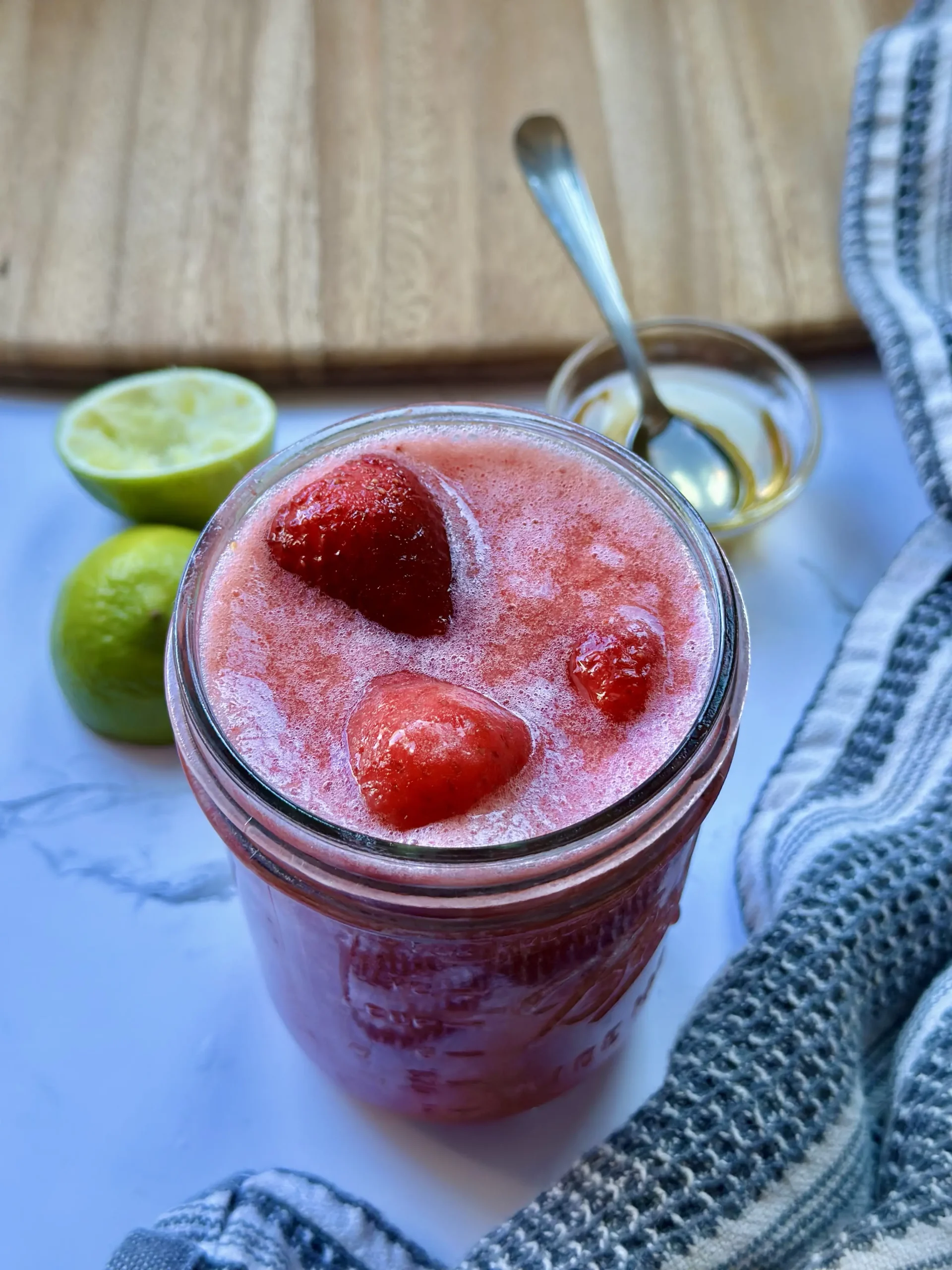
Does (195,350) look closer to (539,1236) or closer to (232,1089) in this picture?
(232,1089)

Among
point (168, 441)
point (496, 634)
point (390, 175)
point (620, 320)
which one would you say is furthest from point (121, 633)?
point (390, 175)

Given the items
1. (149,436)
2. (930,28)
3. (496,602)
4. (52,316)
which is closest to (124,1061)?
(496,602)

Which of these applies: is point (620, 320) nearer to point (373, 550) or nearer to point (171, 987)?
point (373, 550)

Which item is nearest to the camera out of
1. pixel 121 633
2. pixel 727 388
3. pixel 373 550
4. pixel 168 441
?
pixel 373 550

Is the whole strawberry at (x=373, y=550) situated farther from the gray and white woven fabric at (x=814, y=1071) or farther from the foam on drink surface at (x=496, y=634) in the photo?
the gray and white woven fabric at (x=814, y=1071)

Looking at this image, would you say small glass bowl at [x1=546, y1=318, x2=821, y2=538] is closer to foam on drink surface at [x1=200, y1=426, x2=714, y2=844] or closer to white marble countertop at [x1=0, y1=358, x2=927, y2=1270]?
white marble countertop at [x1=0, y1=358, x2=927, y2=1270]

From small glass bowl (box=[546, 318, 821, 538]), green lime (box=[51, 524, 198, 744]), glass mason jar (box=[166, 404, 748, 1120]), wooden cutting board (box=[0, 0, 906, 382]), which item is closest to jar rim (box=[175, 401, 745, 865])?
glass mason jar (box=[166, 404, 748, 1120])
